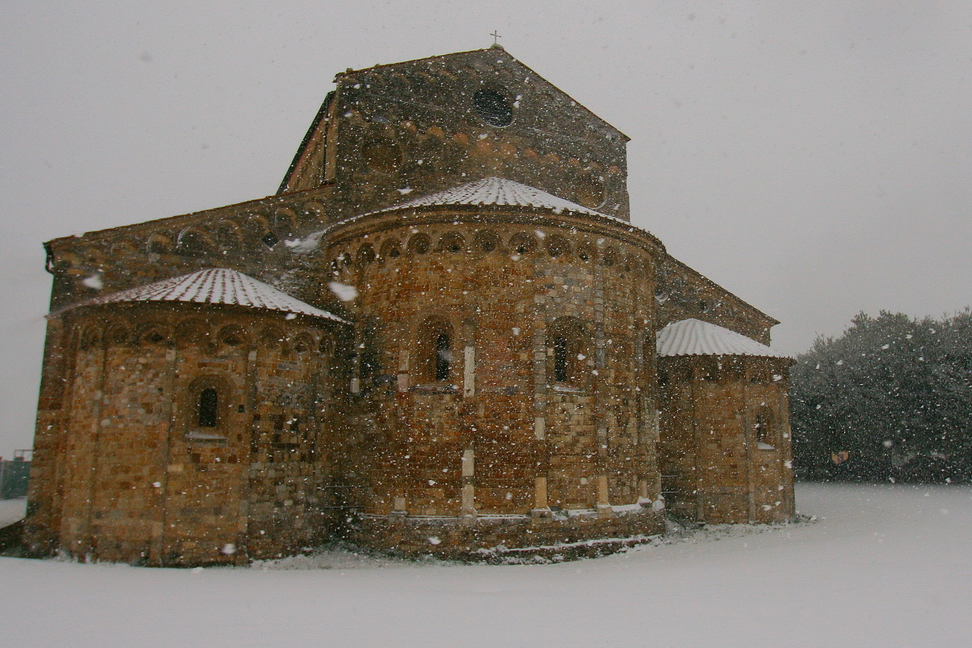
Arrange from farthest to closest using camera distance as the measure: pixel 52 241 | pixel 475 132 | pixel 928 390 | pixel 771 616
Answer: pixel 928 390, pixel 475 132, pixel 52 241, pixel 771 616

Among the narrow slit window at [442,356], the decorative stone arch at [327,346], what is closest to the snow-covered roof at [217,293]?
the decorative stone arch at [327,346]

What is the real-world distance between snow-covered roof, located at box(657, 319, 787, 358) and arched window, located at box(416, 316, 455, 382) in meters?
5.74

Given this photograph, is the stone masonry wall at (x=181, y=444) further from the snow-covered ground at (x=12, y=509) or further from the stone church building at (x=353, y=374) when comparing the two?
the snow-covered ground at (x=12, y=509)

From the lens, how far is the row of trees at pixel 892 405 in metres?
24.3

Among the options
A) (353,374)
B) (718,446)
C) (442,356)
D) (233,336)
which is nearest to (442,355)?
(442,356)

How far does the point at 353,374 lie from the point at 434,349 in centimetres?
160

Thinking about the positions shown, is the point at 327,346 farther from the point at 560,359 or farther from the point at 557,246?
the point at 557,246

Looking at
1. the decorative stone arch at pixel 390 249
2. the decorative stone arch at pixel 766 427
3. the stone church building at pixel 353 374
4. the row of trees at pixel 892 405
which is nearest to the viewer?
the stone church building at pixel 353 374

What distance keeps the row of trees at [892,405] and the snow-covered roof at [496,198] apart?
1934 cm

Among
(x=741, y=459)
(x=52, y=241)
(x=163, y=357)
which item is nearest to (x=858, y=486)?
(x=741, y=459)

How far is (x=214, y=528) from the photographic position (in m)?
10.1

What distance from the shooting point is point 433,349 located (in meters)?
11.3

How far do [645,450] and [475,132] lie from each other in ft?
24.3

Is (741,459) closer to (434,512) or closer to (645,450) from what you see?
(645,450)
